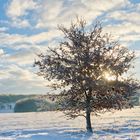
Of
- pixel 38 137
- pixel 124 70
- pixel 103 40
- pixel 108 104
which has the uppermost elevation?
pixel 103 40

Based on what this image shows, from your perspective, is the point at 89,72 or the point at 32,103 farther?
the point at 32,103

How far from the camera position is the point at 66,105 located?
1254 inches

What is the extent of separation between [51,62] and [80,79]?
2.28 metres

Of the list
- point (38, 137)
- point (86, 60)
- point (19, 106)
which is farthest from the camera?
point (19, 106)

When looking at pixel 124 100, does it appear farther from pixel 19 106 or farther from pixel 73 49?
pixel 19 106

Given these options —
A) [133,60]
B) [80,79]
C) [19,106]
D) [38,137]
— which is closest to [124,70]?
[133,60]

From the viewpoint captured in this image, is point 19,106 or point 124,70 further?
point 19,106

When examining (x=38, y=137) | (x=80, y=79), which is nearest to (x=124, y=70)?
(x=80, y=79)

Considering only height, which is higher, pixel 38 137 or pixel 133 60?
pixel 133 60

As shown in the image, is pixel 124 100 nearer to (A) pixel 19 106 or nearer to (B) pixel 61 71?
(B) pixel 61 71

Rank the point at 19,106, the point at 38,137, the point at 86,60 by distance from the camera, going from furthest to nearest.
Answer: the point at 19,106 → the point at 86,60 → the point at 38,137

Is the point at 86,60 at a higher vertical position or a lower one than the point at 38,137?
higher

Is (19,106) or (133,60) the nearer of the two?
(133,60)

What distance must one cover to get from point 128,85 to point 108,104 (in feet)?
5.88
